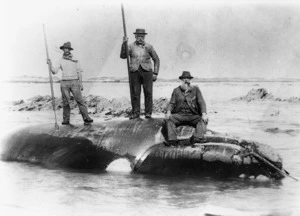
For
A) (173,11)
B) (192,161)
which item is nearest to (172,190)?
(192,161)

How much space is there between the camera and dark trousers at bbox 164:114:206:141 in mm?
11070

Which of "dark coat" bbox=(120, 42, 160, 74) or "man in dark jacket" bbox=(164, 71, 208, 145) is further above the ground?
"dark coat" bbox=(120, 42, 160, 74)

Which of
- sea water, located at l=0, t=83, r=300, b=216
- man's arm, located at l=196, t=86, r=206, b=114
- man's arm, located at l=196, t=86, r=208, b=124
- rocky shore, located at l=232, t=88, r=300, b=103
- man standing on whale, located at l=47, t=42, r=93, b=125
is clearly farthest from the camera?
rocky shore, located at l=232, t=88, r=300, b=103

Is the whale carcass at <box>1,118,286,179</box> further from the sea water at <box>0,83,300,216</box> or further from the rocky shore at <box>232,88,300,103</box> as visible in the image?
the rocky shore at <box>232,88,300,103</box>

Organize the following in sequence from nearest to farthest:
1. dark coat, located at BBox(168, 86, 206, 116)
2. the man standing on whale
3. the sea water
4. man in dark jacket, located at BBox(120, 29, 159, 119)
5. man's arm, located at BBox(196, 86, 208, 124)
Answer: the sea water, man's arm, located at BBox(196, 86, 208, 124), dark coat, located at BBox(168, 86, 206, 116), man in dark jacket, located at BBox(120, 29, 159, 119), the man standing on whale

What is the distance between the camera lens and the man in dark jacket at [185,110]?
1117 cm

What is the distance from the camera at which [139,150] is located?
11594mm

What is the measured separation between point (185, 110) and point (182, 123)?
0.31m

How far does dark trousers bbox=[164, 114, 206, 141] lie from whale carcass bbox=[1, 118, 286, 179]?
0.25m

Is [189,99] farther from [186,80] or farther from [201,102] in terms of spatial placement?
[186,80]

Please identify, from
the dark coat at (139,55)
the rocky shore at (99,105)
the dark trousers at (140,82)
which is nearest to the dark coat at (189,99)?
the dark trousers at (140,82)

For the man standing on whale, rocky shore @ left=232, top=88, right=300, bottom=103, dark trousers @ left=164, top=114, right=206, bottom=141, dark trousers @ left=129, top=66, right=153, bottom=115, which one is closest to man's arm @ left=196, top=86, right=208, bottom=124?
dark trousers @ left=164, top=114, right=206, bottom=141

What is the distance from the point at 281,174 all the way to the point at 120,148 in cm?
381

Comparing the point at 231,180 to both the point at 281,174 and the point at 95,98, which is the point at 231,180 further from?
the point at 95,98
